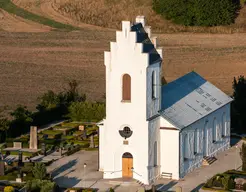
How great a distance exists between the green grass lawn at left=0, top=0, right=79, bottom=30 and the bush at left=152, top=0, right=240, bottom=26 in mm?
12641

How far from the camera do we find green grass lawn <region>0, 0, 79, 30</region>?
123500mm

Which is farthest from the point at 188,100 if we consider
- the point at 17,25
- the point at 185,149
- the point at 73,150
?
the point at 17,25

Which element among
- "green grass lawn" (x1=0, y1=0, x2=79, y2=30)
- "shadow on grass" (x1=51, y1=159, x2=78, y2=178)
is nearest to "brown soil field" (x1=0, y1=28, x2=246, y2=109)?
"green grass lawn" (x1=0, y1=0, x2=79, y2=30)

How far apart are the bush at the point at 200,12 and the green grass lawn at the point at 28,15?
12.6 m

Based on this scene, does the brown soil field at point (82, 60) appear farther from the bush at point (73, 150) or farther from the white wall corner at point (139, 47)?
the white wall corner at point (139, 47)

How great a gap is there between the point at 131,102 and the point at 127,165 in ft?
12.6

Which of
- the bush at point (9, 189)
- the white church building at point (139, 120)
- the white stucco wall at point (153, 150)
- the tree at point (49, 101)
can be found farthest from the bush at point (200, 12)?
the bush at point (9, 189)

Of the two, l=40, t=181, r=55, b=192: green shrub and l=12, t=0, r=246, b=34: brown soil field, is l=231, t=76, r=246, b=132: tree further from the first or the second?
l=12, t=0, r=246, b=34: brown soil field

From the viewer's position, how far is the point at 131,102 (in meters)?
61.8

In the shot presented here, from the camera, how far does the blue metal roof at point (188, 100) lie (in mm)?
64812

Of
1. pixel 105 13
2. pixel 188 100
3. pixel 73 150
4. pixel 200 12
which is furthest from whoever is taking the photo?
pixel 105 13

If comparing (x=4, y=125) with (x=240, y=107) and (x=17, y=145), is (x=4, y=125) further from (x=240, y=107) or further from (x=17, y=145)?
(x=240, y=107)

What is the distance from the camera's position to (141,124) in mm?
61875

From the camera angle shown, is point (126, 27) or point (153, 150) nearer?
point (126, 27)
